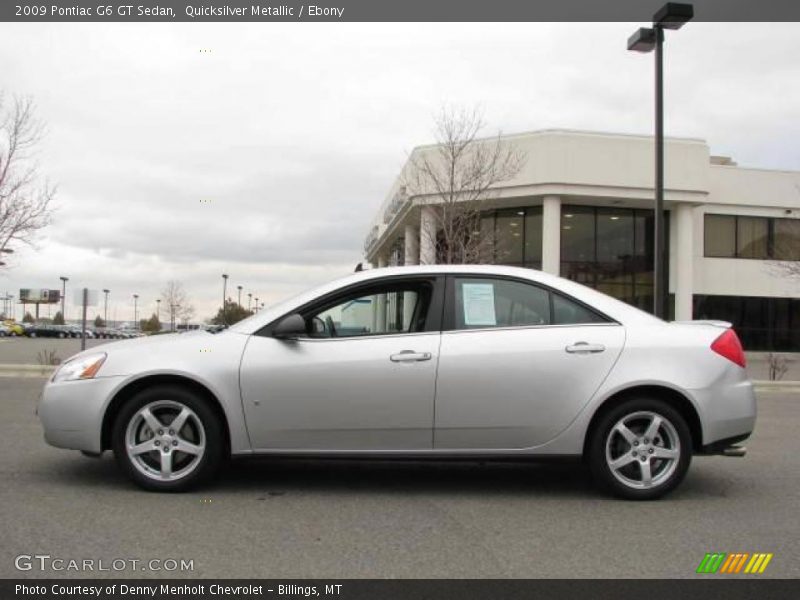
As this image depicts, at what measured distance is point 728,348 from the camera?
5176 millimetres

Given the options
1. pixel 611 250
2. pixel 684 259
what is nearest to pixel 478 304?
pixel 611 250

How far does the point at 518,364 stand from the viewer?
16.4 feet

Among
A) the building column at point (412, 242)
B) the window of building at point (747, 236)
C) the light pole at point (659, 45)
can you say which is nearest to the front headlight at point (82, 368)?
the light pole at point (659, 45)

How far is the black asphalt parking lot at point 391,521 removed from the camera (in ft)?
12.4

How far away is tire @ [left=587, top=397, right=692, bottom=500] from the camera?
5.01m

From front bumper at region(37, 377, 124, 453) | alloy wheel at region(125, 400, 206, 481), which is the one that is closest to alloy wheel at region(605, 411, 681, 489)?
alloy wheel at region(125, 400, 206, 481)

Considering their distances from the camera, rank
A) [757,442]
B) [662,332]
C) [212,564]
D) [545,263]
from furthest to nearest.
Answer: [545,263] < [757,442] < [662,332] < [212,564]

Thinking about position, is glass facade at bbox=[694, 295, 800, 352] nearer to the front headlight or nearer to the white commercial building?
the white commercial building

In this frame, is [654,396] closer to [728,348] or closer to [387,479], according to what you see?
[728,348]

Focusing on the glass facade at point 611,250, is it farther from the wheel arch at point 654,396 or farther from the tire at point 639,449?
the tire at point 639,449

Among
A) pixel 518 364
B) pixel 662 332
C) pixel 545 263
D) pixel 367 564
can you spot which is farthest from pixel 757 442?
pixel 545 263

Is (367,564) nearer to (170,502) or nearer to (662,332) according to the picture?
(170,502)

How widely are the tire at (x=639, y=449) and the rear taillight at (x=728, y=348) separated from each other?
0.55 meters
